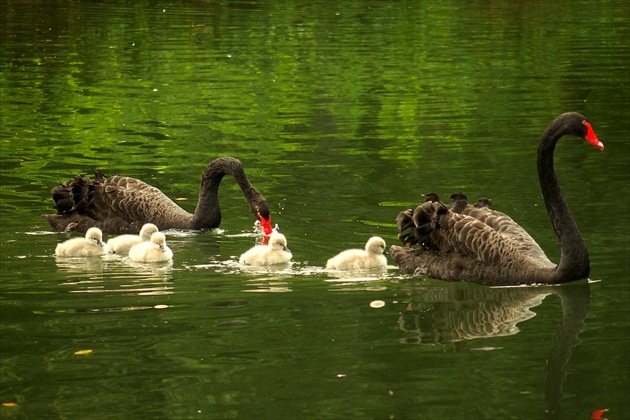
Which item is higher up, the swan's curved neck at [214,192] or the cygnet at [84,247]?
the swan's curved neck at [214,192]

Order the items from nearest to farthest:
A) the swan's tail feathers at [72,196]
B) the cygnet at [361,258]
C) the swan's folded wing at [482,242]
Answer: the swan's folded wing at [482,242]
the cygnet at [361,258]
the swan's tail feathers at [72,196]

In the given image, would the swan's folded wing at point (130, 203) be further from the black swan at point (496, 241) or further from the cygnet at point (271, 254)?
the black swan at point (496, 241)

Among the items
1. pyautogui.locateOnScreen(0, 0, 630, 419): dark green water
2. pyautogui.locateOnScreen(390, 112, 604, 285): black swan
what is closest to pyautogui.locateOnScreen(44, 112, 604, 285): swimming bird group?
pyautogui.locateOnScreen(390, 112, 604, 285): black swan

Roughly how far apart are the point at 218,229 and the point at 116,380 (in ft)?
15.4

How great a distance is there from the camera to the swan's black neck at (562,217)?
8633 mm

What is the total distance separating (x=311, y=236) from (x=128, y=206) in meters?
1.82

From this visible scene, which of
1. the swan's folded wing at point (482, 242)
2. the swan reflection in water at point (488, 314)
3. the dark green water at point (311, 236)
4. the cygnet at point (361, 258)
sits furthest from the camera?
the cygnet at point (361, 258)

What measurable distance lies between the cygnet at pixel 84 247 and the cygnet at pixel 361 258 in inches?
73.4

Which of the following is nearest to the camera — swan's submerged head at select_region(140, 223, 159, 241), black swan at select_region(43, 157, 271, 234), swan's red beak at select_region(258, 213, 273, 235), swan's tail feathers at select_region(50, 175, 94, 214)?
swan's submerged head at select_region(140, 223, 159, 241)

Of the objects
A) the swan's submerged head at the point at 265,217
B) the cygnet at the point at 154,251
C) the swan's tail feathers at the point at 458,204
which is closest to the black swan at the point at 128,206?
the swan's submerged head at the point at 265,217

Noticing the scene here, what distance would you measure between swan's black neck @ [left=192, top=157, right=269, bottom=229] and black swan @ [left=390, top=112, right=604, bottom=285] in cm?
197

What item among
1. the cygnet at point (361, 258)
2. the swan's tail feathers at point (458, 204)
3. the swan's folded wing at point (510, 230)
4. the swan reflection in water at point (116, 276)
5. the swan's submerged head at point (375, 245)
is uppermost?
the swan's tail feathers at point (458, 204)

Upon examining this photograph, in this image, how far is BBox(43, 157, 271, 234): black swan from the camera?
11375mm

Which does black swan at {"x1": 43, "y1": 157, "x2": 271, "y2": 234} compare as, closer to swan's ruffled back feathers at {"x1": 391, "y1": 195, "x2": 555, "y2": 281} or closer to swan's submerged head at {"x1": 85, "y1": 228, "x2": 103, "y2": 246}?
swan's submerged head at {"x1": 85, "y1": 228, "x2": 103, "y2": 246}
